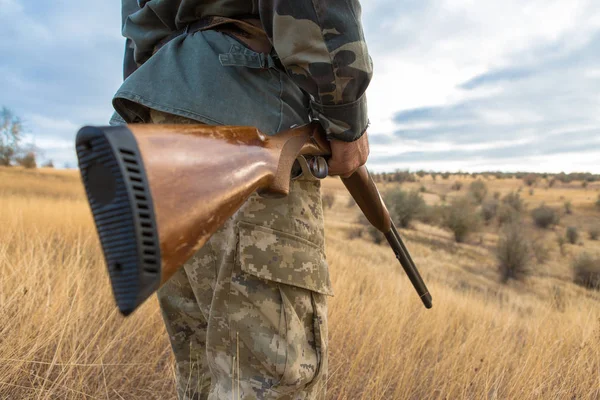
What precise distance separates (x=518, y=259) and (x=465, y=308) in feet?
31.1

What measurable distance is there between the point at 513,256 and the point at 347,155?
46.1 ft

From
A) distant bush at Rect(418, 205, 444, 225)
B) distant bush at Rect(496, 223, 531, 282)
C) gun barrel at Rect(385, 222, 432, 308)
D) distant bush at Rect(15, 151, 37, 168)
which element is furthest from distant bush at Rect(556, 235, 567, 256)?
distant bush at Rect(15, 151, 37, 168)

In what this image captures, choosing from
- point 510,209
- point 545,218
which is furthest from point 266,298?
point 510,209

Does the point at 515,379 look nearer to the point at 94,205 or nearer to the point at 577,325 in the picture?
the point at 577,325

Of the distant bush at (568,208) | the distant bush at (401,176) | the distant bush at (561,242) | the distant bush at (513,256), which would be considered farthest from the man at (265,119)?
the distant bush at (401,176)

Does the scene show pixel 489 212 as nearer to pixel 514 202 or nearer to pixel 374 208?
pixel 514 202

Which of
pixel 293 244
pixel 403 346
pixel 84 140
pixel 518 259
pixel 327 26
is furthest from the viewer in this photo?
pixel 518 259

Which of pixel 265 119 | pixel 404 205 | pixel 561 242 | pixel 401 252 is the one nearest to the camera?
pixel 265 119

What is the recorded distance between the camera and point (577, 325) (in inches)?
148

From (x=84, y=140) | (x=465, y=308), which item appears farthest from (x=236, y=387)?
(x=465, y=308)

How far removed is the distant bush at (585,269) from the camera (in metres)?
12.0

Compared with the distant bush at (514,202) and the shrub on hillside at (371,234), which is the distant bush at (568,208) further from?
the shrub on hillside at (371,234)

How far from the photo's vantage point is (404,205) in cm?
2039

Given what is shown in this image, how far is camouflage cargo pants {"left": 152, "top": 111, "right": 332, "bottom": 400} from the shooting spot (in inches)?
46.1
